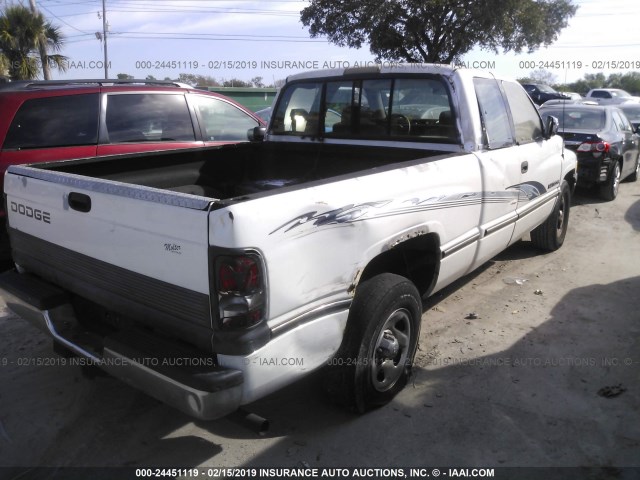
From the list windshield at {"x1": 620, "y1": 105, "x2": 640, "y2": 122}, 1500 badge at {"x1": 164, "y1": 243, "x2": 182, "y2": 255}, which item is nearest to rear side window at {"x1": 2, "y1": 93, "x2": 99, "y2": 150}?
1500 badge at {"x1": 164, "y1": 243, "x2": 182, "y2": 255}

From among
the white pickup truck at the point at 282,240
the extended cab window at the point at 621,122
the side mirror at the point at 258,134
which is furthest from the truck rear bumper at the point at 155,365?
the extended cab window at the point at 621,122

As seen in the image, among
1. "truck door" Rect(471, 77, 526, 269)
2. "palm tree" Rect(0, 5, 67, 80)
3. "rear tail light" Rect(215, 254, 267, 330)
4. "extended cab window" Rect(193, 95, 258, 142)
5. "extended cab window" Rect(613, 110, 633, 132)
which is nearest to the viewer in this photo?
"rear tail light" Rect(215, 254, 267, 330)

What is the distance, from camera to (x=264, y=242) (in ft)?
7.22

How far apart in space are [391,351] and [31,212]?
2.22 meters

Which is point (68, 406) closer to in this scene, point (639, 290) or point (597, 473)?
point (597, 473)

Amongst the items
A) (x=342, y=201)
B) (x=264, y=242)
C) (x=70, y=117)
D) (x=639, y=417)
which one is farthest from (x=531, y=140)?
(x=70, y=117)

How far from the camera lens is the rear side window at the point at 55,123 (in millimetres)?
5102

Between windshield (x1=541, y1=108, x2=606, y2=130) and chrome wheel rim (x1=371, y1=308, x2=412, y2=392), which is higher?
windshield (x1=541, y1=108, x2=606, y2=130)

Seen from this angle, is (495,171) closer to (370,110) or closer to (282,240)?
(370,110)

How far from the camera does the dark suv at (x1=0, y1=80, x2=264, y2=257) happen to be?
5.12 m

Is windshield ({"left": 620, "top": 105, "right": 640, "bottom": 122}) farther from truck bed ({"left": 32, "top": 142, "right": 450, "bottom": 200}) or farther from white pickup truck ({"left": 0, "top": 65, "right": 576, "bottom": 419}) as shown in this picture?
truck bed ({"left": 32, "top": 142, "right": 450, "bottom": 200})

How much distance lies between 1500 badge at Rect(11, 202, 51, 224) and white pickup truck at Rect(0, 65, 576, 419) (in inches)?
0.6

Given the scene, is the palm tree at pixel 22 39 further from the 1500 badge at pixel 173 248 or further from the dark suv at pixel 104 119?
the 1500 badge at pixel 173 248

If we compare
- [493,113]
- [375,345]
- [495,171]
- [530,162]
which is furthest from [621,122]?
[375,345]
